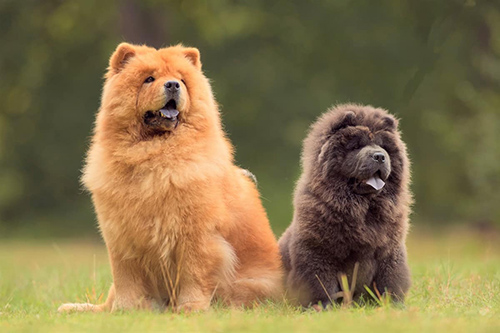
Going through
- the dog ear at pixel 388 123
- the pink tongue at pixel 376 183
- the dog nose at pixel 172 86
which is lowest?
the pink tongue at pixel 376 183

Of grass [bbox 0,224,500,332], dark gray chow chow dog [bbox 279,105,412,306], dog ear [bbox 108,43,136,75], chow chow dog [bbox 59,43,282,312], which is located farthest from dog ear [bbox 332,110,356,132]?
dog ear [bbox 108,43,136,75]

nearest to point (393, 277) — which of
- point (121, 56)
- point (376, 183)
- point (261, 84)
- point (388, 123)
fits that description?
point (376, 183)

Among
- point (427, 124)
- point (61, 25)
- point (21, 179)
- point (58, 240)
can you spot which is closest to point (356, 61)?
point (427, 124)

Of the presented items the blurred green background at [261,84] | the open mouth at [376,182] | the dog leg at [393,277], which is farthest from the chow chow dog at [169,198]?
the blurred green background at [261,84]

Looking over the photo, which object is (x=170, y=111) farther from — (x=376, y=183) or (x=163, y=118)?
(x=376, y=183)

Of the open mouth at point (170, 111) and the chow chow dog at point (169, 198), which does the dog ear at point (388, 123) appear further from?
the open mouth at point (170, 111)

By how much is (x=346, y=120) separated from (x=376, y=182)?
1.81ft

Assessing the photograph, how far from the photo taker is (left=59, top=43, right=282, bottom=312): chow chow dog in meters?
5.10

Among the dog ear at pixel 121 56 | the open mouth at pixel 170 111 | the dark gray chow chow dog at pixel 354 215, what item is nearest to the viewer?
the dark gray chow chow dog at pixel 354 215

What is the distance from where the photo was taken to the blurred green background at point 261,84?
46.8 ft

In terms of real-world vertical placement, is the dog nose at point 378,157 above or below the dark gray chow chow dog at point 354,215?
above

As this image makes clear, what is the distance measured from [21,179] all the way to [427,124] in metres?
10.5

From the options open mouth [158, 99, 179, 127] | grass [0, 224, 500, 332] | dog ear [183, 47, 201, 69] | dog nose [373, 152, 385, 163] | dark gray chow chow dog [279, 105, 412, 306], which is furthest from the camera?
dog ear [183, 47, 201, 69]

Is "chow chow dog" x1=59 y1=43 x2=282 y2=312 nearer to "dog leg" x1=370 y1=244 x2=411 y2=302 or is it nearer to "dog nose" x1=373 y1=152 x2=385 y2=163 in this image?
"dog leg" x1=370 y1=244 x2=411 y2=302
